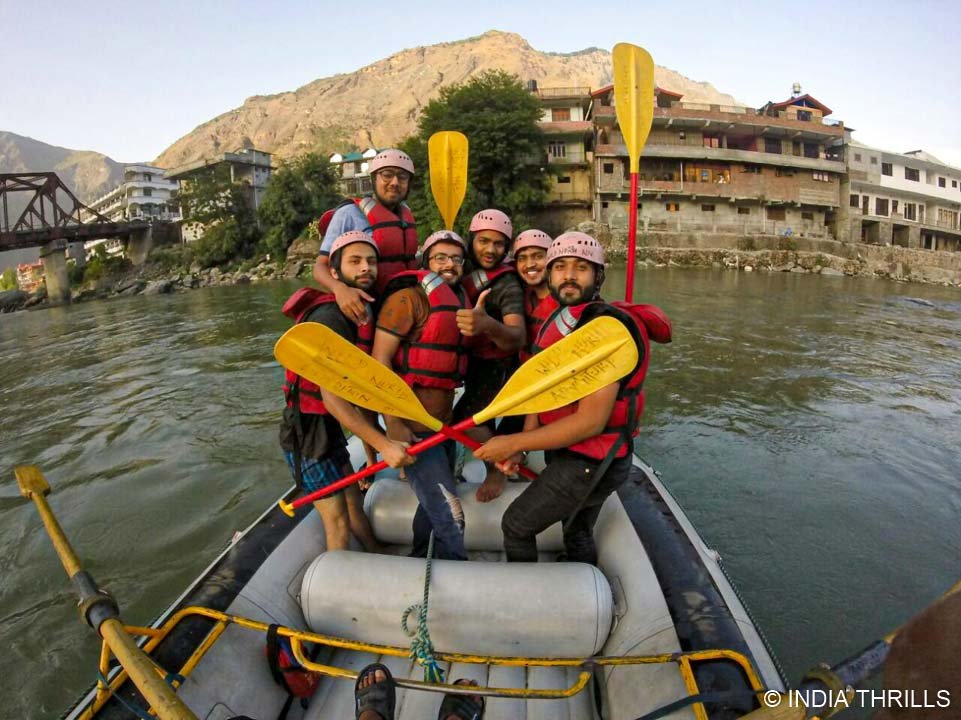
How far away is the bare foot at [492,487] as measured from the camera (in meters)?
2.93

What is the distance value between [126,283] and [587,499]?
40.8 m

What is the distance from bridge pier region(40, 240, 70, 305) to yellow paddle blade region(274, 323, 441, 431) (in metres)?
37.3

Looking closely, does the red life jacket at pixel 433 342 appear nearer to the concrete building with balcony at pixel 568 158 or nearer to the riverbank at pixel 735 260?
the riverbank at pixel 735 260

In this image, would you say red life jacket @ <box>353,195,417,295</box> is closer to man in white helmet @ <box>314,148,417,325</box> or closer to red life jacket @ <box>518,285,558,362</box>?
man in white helmet @ <box>314,148,417,325</box>

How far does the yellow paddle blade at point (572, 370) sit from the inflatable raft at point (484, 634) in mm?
753

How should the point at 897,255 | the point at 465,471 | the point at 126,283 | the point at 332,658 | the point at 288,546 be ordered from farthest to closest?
the point at 126,283 < the point at 897,255 < the point at 465,471 < the point at 288,546 < the point at 332,658

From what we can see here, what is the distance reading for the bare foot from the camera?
2926 mm

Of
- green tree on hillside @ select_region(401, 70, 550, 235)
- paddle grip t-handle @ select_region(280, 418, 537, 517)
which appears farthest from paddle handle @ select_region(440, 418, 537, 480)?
green tree on hillside @ select_region(401, 70, 550, 235)

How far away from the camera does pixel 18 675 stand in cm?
297

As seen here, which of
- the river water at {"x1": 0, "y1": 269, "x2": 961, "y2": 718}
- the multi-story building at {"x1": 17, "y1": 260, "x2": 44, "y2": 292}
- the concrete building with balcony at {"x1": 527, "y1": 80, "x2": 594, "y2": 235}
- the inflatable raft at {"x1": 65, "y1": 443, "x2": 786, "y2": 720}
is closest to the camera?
the inflatable raft at {"x1": 65, "y1": 443, "x2": 786, "y2": 720}

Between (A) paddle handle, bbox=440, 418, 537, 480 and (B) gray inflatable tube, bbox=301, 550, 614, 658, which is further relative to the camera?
(A) paddle handle, bbox=440, 418, 537, 480

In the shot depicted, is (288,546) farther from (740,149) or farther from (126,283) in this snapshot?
(126,283)

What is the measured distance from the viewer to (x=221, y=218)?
1438 inches

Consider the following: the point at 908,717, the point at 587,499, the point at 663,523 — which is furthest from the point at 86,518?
the point at 908,717
